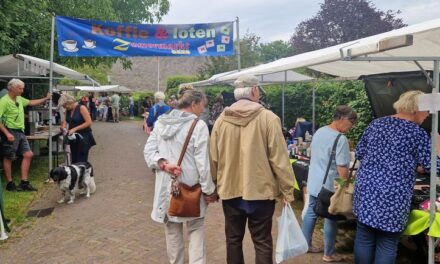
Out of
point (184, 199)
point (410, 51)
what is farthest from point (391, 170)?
point (184, 199)

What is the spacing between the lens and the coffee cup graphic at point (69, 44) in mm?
7832

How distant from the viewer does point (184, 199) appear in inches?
128

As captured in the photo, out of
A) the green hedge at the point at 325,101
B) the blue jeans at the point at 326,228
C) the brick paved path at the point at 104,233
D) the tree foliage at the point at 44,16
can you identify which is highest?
the tree foliage at the point at 44,16

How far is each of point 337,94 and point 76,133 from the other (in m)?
6.70

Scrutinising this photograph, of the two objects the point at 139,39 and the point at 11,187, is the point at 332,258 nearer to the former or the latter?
the point at 11,187

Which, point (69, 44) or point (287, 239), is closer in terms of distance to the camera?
point (287, 239)

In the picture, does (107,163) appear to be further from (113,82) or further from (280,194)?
(113,82)

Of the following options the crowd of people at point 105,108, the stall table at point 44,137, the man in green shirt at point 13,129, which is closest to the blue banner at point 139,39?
the man in green shirt at point 13,129

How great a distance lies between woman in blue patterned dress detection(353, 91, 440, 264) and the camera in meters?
2.95

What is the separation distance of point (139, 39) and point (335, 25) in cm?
2528

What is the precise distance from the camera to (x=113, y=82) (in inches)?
1767

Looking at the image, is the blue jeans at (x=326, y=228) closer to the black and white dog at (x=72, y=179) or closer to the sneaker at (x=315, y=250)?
the sneaker at (x=315, y=250)

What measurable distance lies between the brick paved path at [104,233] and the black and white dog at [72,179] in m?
0.17

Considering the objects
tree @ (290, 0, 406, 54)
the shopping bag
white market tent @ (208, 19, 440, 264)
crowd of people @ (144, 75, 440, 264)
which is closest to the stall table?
crowd of people @ (144, 75, 440, 264)
